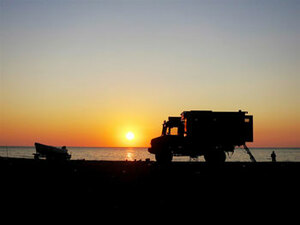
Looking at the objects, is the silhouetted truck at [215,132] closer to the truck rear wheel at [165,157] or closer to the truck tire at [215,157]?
the truck tire at [215,157]

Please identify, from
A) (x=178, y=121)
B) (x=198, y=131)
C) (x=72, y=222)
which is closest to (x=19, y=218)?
(x=72, y=222)

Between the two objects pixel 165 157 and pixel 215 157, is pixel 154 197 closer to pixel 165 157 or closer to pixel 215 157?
pixel 215 157

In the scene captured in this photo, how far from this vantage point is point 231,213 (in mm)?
7461

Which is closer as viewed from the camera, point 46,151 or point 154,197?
point 154,197

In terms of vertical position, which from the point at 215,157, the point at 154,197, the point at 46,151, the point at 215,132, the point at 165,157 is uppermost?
the point at 215,132

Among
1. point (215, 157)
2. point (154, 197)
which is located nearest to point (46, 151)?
point (215, 157)

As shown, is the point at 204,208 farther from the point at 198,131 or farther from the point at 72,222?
the point at 198,131

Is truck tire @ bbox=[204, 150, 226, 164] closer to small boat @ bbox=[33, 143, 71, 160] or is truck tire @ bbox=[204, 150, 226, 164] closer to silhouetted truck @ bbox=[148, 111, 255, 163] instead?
silhouetted truck @ bbox=[148, 111, 255, 163]

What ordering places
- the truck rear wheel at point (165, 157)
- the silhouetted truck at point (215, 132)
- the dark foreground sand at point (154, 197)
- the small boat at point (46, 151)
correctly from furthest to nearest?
the small boat at point (46, 151) < the truck rear wheel at point (165, 157) < the silhouetted truck at point (215, 132) < the dark foreground sand at point (154, 197)

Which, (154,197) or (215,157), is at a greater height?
(154,197)

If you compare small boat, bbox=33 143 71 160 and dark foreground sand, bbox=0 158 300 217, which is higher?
dark foreground sand, bbox=0 158 300 217

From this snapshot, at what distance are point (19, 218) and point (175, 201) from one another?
13.4 ft

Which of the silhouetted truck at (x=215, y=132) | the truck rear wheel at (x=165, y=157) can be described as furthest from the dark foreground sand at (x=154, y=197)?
the truck rear wheel at (x=165, y=157)

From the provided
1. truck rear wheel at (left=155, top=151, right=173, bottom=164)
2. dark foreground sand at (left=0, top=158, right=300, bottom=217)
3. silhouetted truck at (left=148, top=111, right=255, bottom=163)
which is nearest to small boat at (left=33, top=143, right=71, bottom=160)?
truck rear wheel at (left=155, top=151, right=173, bottom=164)
